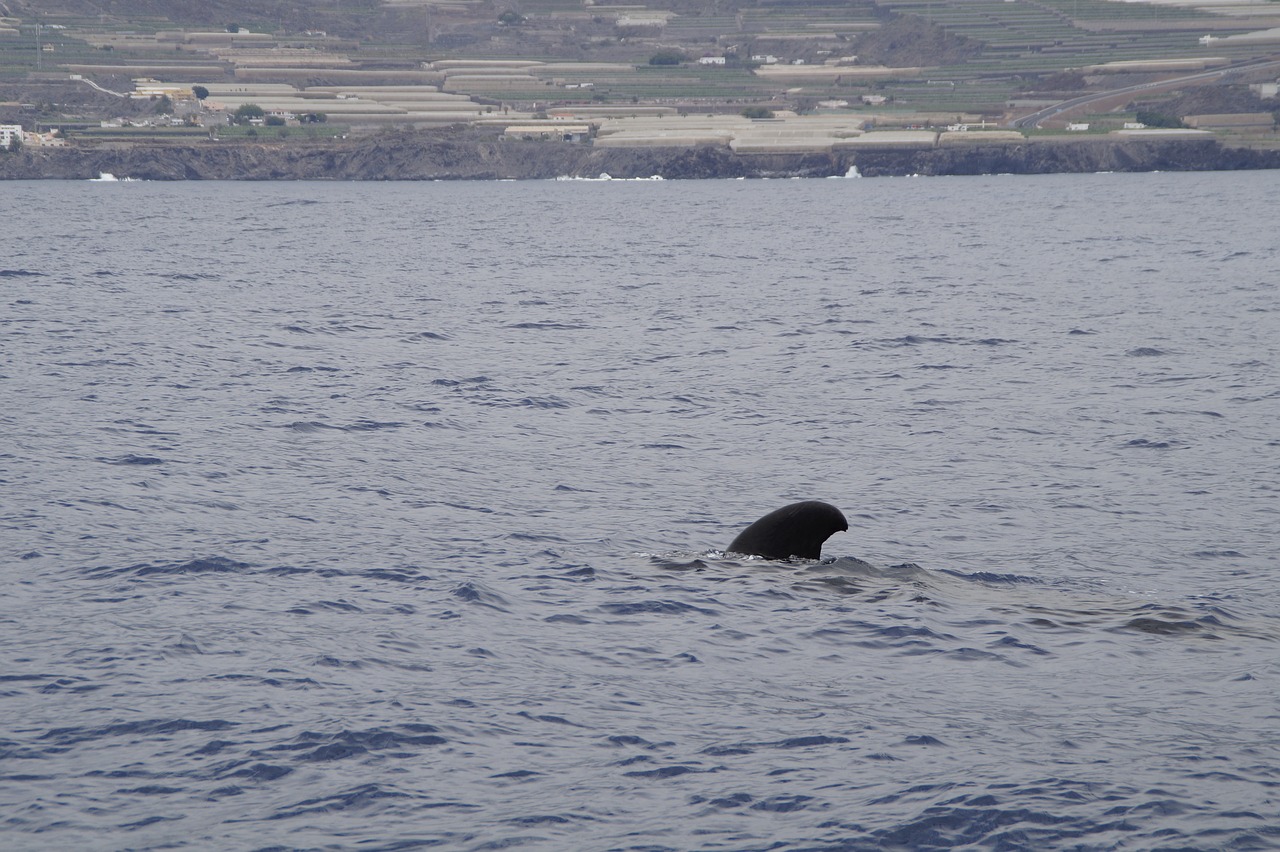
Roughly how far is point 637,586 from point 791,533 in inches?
89.5

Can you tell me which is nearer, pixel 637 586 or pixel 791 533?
pixel 637 586

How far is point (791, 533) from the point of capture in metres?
19.0

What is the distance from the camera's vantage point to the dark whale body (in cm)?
1831

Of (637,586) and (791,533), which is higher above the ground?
(791,533)

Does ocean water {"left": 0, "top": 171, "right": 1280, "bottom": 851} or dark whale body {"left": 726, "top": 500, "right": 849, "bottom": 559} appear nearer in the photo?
ocean water {"left": 0, "top": 171, "right": 1280, "bottom": 851}

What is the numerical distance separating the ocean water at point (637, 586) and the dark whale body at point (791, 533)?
1.44 ft

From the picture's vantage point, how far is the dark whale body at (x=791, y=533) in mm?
18312

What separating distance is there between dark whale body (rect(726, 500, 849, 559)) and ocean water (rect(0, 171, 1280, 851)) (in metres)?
0.44

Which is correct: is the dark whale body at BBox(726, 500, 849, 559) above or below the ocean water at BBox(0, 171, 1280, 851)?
above

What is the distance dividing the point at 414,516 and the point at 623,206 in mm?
138415

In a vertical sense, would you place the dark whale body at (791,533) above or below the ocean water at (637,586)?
above

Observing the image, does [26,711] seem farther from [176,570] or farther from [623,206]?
[623,206]

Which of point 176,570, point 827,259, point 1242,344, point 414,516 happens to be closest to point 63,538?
point 176,570

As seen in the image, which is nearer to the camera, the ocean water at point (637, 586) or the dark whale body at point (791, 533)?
the ocean water at point (637, 586)
